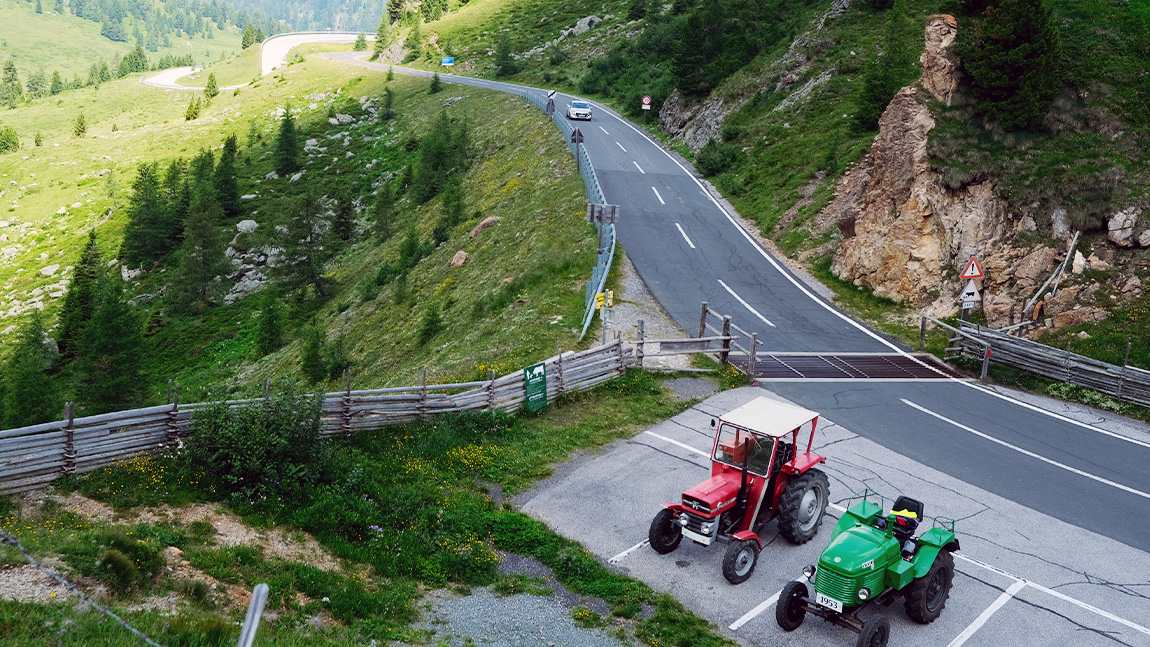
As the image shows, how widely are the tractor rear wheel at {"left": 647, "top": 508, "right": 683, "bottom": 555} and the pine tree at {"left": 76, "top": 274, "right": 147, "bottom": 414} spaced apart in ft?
105

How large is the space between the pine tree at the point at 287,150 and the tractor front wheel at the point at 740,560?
6964 centimetres

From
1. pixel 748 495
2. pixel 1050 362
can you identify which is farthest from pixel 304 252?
pixel 748 495

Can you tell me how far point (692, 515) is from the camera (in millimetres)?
11883

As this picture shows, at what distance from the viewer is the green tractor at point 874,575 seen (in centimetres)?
1002

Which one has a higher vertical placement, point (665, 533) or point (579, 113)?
point (579, 113)

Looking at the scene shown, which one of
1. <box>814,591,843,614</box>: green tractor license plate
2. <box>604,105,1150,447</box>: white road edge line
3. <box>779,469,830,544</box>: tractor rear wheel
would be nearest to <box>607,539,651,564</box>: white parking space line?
<box>779,469,830,544</box>: tractor rear wheel

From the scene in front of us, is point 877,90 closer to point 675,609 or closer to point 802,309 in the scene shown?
point 802,309

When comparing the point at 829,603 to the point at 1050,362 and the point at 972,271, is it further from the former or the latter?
the point at 972,271

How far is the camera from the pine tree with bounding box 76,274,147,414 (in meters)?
36.3

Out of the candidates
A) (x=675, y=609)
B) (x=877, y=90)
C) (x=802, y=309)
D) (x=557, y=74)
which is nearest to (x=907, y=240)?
(x=802, y=309)

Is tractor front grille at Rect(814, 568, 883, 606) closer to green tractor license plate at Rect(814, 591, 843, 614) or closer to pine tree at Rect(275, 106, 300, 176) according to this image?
green tractor license plate at Rect(814, 591, 843, 614)

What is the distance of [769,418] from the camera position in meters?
12.5

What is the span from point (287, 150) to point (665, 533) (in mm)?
70444

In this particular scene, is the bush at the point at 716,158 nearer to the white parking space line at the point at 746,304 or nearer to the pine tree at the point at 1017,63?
the white parking space line at the point at 746,304
